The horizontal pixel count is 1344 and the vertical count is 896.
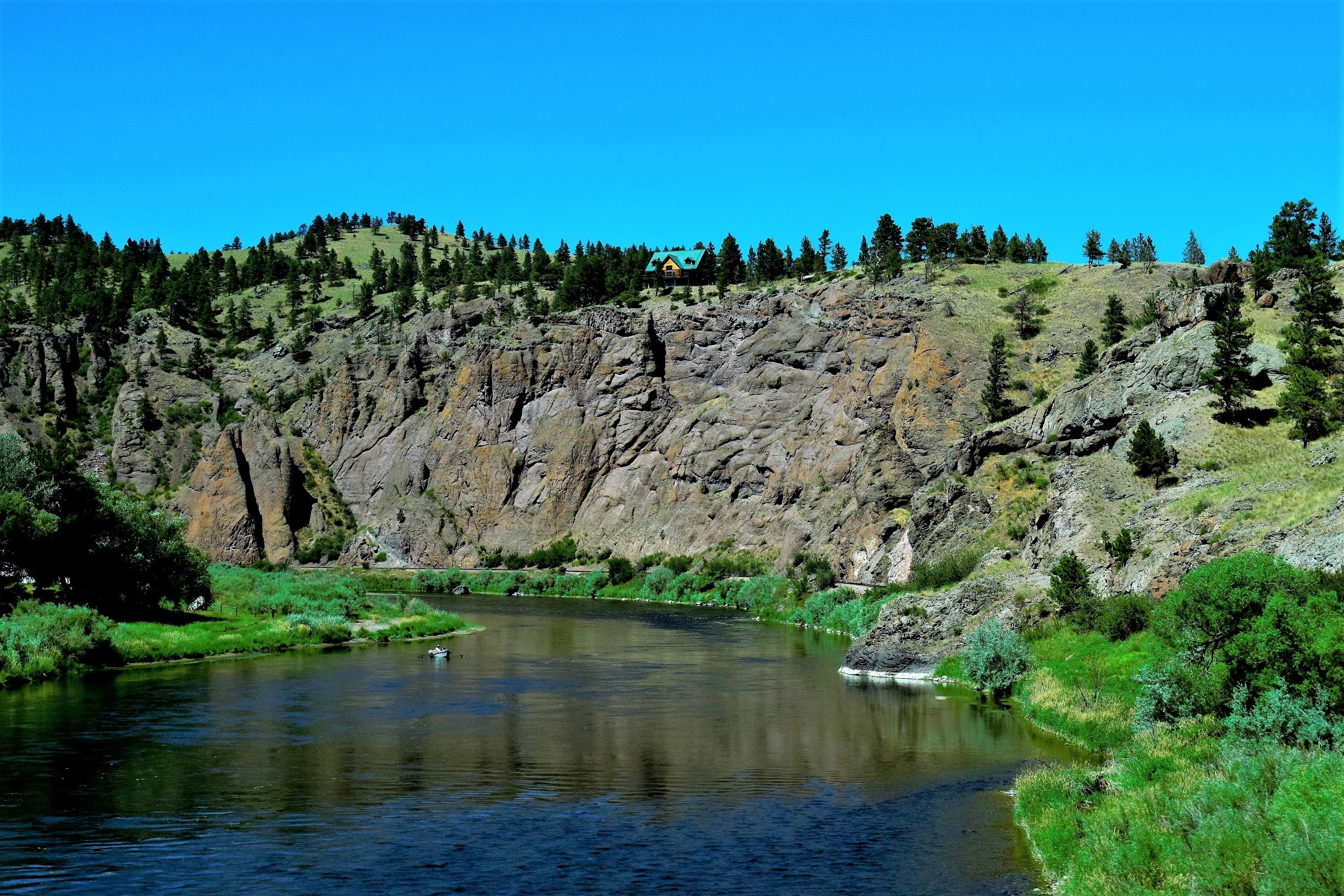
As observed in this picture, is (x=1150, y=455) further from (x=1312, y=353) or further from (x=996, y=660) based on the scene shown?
(x=996, y=660)

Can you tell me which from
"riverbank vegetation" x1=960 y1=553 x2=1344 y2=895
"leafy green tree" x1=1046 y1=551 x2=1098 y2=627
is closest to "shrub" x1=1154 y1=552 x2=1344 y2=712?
"riverbank vegetation" x1=960 y1=553 x2=1344 y2=895

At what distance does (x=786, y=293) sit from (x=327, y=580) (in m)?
73.3

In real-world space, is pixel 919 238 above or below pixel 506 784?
above

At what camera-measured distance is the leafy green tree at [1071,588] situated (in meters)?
53.1

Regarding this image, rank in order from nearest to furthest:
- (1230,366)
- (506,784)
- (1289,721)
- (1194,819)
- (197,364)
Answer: (1194,819) → (1289,721) → (506,784) → (1230,366) → (197,364)

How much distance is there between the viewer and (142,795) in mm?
31109

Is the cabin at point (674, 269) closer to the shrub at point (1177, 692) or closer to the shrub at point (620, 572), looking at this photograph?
the shrub at point (620, 572)

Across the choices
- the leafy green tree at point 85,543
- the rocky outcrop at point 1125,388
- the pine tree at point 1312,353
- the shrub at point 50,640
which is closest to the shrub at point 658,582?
the rocky outcrop at point 1125,388

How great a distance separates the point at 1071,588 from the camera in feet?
177

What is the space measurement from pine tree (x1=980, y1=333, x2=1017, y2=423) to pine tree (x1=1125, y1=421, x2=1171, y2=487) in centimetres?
3697

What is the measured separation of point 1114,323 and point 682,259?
283 feet

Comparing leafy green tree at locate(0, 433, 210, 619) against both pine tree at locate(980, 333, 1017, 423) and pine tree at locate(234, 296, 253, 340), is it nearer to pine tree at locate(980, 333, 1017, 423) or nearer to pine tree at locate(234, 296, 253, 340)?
pine tree at locate(980, 333, 1017, 423)

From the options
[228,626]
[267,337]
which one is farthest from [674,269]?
[228,626]

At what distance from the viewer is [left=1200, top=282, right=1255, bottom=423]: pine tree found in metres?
64.0
